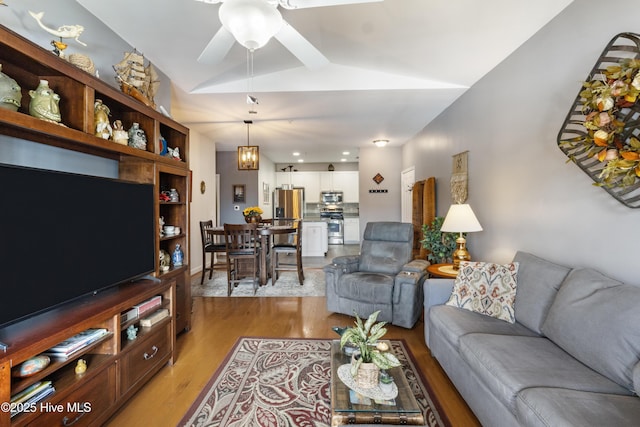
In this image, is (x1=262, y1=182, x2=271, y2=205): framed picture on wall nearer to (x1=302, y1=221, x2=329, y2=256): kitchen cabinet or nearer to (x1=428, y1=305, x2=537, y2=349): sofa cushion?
(x1=302, y1=221, x2=329, y2=256): kitchen cabinet

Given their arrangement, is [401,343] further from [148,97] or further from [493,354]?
[148,97]

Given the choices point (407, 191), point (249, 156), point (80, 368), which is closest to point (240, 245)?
point (249, 156)

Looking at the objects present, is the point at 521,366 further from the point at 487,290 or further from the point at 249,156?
the point at 249,156

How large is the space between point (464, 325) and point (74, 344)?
218 cm

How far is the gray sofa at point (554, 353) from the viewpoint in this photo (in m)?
1.09

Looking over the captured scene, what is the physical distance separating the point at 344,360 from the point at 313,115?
137 inches

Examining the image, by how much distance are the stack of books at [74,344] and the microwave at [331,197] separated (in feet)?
25.2

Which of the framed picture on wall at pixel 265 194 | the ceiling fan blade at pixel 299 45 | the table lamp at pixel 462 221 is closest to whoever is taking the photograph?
the ceiling fan blade at pixel 299 45

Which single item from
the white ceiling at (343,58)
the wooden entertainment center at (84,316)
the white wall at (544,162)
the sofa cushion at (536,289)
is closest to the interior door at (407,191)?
the white ceiling at (343,58)

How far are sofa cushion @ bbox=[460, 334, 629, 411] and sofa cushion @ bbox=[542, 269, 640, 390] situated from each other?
0.06 metres

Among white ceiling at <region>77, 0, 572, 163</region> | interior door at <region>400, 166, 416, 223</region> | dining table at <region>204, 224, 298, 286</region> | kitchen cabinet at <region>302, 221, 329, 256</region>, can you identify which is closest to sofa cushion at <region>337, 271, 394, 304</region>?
dining table at <region>204, 224, 298, 286</region>

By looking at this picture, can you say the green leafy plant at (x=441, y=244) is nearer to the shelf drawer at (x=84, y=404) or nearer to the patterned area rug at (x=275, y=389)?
the patterned area rug at (x=275, y=389)

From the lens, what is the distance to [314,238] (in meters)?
6.79

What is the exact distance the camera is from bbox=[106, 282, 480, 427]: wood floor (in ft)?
5.60
